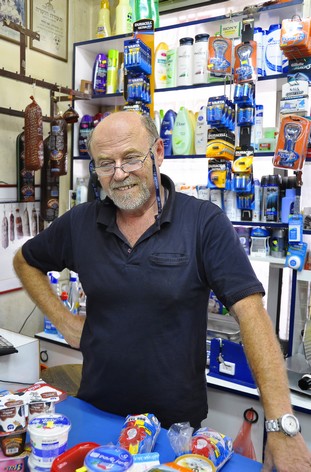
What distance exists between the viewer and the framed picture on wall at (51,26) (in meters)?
2.89

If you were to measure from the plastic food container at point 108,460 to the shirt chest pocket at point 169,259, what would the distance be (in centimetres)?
59

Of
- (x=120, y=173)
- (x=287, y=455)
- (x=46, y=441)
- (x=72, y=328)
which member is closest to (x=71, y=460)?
(x=46, y=441)

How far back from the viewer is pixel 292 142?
2088mm

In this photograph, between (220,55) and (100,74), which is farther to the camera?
(100,74)

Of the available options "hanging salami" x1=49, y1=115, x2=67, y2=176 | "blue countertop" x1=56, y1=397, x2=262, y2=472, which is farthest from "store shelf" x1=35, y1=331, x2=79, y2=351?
"blue countertop" x1=56, y1=397, x2=262, y2=472

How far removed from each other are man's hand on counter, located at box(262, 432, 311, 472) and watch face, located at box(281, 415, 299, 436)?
1 centimetres

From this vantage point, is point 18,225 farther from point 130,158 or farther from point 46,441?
point 46,441

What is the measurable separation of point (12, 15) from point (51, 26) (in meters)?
0.38

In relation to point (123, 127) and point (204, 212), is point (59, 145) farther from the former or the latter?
point (204, 212)

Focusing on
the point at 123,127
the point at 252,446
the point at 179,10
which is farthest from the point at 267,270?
the point at 179,10

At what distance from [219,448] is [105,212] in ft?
2.82

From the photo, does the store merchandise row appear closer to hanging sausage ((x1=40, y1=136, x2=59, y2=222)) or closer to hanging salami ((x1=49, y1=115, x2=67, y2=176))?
hanging salami ((x1=49, y1=115, x2=67, y2=176))

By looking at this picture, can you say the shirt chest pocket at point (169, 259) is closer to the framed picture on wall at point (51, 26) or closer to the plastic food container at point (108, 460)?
the plastic food container at point (108, 460)

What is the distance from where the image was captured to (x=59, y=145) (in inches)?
107
